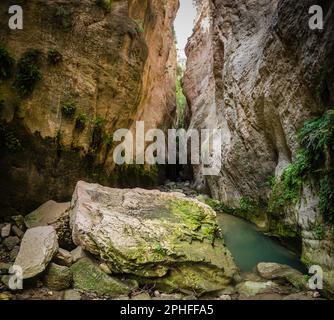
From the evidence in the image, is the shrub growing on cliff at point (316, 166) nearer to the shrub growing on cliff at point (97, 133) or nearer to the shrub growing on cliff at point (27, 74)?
the shrub growing on cliff at point (97, 133)

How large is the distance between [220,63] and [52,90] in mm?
8595

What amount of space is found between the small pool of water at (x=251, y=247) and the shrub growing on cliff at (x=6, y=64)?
23.7 ft

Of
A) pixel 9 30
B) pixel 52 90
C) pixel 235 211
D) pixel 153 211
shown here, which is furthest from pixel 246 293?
pixel 9 30

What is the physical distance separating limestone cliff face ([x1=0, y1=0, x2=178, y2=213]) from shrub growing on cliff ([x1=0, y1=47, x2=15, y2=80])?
0.16 metres

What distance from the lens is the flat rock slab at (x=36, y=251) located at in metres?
4.46

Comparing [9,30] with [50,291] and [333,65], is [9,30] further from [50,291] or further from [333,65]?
[333,65]

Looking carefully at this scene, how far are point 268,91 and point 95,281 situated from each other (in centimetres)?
667

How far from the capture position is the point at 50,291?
14.6 ft

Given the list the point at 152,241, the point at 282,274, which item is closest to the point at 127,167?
the point at 152,241

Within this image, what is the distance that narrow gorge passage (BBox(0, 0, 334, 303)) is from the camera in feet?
16.2

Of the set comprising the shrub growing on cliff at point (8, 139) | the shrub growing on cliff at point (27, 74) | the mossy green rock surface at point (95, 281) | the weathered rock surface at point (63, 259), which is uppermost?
the shrub growing on cliff at point (27, 74)

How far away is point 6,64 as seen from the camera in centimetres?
616

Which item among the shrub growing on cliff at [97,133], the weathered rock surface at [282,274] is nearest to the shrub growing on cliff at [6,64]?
the shrub growing on cliff at [97,133]

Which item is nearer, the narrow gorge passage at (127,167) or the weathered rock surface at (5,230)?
the narrow gorge passage at (127,167)
